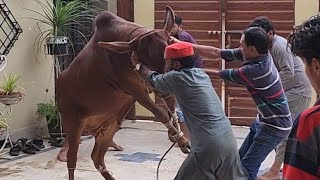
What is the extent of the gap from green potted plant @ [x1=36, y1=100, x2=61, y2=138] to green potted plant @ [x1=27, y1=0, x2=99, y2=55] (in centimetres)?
65

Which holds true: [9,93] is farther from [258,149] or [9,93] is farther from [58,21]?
[258,149]

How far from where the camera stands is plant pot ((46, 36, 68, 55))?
6.58 metres

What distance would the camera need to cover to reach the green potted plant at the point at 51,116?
6.68 meters

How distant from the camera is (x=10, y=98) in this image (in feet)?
20.0

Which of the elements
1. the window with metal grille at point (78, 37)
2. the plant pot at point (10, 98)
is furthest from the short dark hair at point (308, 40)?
the window with metal grille at point (78, 37)

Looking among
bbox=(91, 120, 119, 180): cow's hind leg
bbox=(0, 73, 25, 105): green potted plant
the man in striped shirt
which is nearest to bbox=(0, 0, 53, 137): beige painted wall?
bbox=(0, 73, 25, 105): green potted plant

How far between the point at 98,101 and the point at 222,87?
3.88 metres

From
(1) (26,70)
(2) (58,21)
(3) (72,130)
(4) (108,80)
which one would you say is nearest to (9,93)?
(1) (26,70)

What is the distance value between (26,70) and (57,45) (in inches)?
19.9

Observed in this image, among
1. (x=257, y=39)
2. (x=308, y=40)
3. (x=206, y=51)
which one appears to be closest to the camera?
(x=308, y=40)

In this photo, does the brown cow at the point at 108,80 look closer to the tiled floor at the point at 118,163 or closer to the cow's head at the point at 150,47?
the cow's head at the point at 150,47

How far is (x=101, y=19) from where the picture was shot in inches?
143

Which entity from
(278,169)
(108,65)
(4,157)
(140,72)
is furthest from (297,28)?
(4,157)

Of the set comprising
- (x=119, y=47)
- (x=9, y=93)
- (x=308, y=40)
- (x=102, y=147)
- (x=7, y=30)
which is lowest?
(x=102, y=147)
